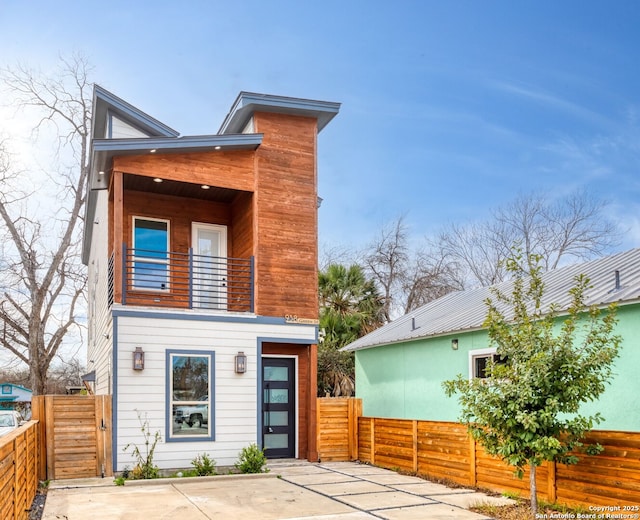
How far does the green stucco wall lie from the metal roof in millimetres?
252

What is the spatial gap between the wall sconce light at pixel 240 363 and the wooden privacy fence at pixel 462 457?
7.86 feet

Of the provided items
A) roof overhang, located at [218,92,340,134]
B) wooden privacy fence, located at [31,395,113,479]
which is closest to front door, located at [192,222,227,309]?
roof overhang, located at [218,92,340,134]

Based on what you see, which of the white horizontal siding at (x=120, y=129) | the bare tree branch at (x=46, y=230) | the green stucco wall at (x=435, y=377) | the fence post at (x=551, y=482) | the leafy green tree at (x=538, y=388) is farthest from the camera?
the bare tree branch at (x=46, y=230)

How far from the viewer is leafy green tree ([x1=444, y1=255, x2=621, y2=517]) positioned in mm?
8125

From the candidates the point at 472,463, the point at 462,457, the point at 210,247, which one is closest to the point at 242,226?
the point at 210,247

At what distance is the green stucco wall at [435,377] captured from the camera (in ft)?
31.6

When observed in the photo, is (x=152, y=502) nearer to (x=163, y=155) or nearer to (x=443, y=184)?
(x=163, y=155)

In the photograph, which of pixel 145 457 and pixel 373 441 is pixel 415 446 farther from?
pixel 145 457

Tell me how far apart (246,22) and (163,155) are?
9.86 metres

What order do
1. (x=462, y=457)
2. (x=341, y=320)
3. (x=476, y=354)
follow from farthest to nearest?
1. (x=341, y=320)
2. (x=476, y=354)
3. (x=462, y=457)

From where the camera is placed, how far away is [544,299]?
11953mm

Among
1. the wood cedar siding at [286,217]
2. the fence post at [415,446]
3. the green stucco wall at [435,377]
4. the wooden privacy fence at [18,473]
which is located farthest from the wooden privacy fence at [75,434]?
the green stucco wall at [435,377]

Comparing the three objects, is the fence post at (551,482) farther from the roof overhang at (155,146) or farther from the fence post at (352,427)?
the roof overhang at (155,146)

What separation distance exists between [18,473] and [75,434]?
458cm
